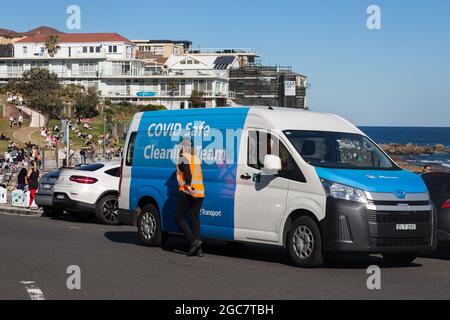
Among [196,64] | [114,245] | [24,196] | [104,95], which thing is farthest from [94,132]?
[114,245]

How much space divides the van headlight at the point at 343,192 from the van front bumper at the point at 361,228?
6 cm

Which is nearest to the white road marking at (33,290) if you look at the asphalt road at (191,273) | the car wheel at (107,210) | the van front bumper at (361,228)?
the asphalt road at (191,273)

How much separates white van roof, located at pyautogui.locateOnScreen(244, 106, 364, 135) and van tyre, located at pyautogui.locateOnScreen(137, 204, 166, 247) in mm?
2763

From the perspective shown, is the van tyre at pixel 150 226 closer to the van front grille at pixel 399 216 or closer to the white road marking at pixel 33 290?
the van front grille at pixel 399 216

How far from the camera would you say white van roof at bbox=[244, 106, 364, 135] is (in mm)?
12836

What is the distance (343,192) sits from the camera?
456 inches

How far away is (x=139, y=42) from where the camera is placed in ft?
550

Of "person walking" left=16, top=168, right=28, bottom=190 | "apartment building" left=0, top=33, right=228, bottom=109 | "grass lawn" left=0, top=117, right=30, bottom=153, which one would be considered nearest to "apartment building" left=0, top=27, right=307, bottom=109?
"apartment building" left=0, top=33, right=228, bottom=109

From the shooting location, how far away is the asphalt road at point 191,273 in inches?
378

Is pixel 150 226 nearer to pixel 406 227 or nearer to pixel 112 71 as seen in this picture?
pixel 406 227

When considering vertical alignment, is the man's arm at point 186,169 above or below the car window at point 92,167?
above

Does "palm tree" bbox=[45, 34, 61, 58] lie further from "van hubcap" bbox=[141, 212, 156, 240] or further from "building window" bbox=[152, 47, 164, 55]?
"van hubcap" bbox=[141, 212, 156, 240]

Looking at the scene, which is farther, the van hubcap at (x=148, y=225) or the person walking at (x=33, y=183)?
the person walking at (x=33, y=183)
